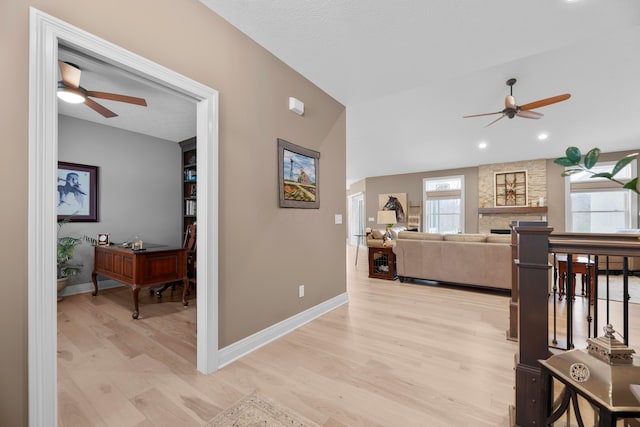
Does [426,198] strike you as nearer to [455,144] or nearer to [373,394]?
[455,144]

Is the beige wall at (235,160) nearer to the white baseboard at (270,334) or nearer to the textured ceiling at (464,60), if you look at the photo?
the white baseboard at (270,334)

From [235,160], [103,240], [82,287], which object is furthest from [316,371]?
[82,287]

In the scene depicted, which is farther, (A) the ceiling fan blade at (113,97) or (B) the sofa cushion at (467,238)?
(B) the sofa cushion at (467,238)

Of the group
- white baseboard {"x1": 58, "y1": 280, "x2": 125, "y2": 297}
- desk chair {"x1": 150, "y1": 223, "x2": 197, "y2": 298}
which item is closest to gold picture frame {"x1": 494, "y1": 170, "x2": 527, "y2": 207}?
desk chair {"x1": 150, "y1": 223, "x2": 197, "y2": 298}

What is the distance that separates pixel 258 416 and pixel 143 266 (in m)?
2.33

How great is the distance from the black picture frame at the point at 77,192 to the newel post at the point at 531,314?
5.33 metres

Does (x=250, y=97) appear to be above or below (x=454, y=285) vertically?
above

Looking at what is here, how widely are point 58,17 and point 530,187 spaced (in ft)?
29.7

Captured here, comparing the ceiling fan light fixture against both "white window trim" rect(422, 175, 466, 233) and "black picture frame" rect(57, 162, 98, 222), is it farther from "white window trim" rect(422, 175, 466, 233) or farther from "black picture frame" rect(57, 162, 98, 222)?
"white window trim" rect(422, 175, 466, 233)

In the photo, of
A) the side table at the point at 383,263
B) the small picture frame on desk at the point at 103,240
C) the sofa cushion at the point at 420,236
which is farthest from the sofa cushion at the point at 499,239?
the small picture frame on desk at the point at 103,240

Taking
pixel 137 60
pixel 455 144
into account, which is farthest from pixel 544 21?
pixel 455 144

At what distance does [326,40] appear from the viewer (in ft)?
Result: 7.77

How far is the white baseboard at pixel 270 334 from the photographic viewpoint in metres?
2.09

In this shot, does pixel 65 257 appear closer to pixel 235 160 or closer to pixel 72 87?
pixel 72 87
